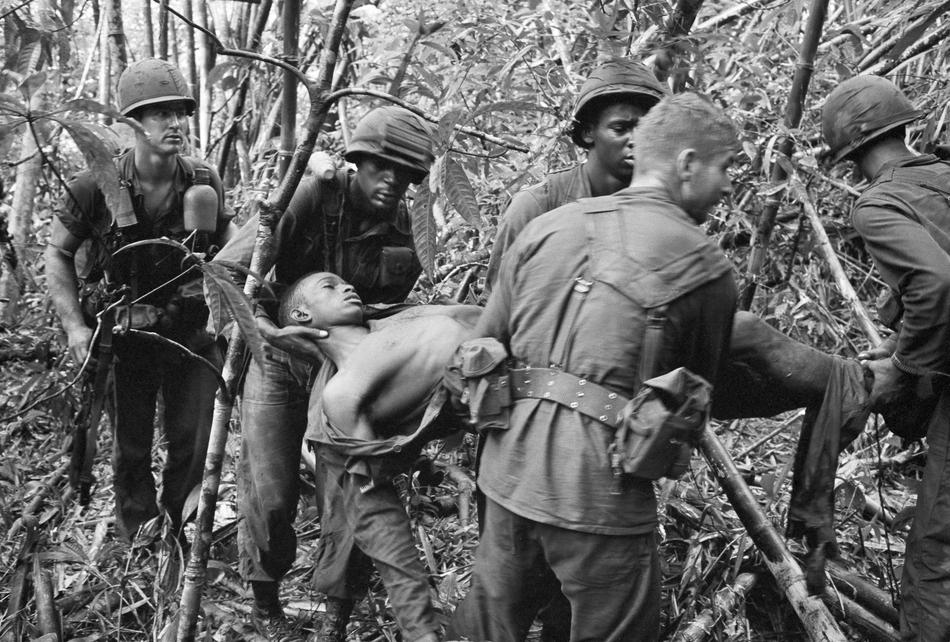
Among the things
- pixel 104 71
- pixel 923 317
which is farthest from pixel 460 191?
pixel 104 71

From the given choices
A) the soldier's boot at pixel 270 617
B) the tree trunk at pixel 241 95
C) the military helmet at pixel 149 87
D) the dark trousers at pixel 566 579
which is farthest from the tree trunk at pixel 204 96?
the dark trousers at pixel 566 579

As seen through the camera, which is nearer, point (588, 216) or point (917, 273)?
point (588, 216)

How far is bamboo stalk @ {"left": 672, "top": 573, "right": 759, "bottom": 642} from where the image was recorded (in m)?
3.79

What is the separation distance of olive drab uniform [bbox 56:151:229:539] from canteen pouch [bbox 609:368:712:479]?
274 cm

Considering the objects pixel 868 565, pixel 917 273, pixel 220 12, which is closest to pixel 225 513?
pixel 868 565

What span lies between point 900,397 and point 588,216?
1664mm

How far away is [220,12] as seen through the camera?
8406 mm

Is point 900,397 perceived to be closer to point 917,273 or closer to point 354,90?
point 917,273

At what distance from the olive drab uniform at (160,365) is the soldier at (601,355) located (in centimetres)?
243

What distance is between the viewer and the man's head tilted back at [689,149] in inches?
105

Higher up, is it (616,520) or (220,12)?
(220,12)

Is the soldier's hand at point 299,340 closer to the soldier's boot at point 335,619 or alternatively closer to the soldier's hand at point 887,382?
the soldier's boot at point 335,619

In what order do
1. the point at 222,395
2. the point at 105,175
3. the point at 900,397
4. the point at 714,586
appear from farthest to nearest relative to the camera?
1. the point at 714,586
2. the point at 900,397
3. the point at 222,395
4. the point at 105,175

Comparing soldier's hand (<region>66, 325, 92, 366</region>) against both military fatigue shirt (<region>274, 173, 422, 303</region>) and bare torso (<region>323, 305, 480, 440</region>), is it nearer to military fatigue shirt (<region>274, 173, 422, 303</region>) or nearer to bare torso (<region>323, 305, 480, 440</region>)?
military fatigue shirt (<region>274, 173, 422, 303</region>)
